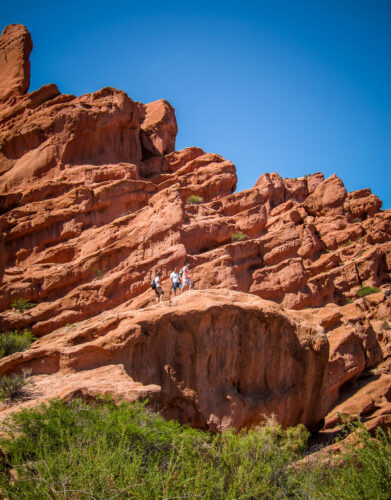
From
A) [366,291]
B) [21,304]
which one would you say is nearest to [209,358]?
[21,304]

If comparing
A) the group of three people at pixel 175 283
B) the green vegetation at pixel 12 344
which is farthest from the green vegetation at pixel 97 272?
the green vegetation at pixel 12 344

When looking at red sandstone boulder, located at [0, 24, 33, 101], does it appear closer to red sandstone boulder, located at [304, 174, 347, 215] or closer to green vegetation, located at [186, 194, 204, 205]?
green vegetation, located at [186, 194, 204, 205]

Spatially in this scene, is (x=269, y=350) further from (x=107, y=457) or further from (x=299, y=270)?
(x=299, y=270)

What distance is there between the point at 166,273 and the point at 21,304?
7.93m

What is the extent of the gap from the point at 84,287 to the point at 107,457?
1539 centimetres

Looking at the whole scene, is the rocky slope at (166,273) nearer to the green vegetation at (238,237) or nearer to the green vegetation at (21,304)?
the green vegetation at (21,304)

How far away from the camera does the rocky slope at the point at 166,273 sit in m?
14.9

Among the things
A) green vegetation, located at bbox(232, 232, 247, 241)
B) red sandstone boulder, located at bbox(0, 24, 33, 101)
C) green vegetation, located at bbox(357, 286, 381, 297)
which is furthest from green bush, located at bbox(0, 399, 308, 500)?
red sandstone boulder, located at bbox(0, 24, 33, 101)

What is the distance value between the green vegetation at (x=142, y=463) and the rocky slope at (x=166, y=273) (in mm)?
1925

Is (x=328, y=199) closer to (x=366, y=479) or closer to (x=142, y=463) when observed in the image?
(x=366, y=479)

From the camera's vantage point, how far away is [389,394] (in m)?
23.1

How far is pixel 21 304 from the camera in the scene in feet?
74.1

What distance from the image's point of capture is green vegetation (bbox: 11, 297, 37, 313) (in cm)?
2258

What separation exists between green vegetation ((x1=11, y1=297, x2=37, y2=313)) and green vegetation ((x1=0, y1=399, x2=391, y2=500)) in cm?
1304
